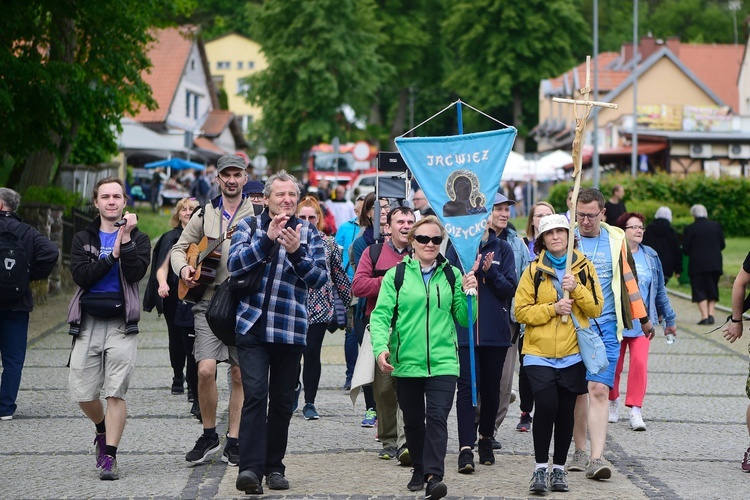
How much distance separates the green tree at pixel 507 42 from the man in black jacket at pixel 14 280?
64540mm

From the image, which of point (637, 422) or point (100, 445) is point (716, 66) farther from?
point (100, 445)

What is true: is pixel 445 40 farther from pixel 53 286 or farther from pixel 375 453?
pixel 375 453

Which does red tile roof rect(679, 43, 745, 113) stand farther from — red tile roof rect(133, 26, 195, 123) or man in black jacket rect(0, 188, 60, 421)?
man in black jacket rect(0, 188, 60, 421)

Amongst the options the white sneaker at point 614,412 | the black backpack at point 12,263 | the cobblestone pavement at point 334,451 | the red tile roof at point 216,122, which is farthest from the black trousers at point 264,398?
the red tile roof at point 216,122

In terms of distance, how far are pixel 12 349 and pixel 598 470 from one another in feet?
17.0

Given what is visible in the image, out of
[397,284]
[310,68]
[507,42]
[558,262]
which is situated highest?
[507,42]

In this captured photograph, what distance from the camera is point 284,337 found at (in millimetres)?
7336

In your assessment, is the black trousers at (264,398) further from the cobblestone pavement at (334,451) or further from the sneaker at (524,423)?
the sneaker at (524,423)

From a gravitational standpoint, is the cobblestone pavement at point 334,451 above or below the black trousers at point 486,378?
below

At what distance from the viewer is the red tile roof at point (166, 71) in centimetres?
5931

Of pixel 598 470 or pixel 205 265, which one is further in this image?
pixel 205 265

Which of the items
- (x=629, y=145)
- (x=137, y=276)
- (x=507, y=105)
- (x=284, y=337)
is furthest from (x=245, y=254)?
(x=507, y=105)

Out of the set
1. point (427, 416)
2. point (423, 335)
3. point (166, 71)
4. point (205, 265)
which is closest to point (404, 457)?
point (427, 416)

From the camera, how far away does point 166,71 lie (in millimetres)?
63188
